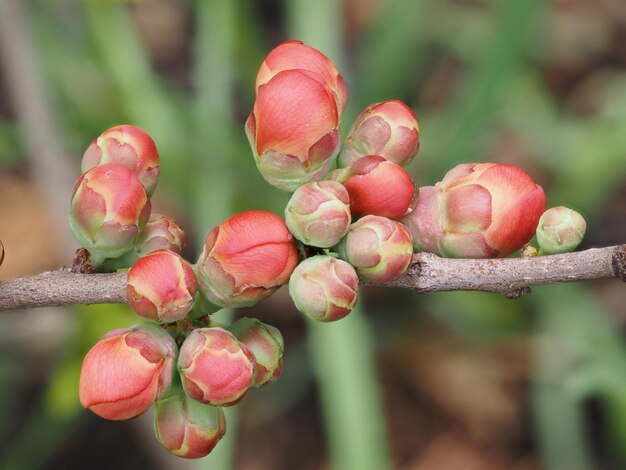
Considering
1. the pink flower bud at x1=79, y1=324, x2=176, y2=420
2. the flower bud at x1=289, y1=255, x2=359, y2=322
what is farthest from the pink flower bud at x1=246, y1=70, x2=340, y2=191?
the pink flower bud at x1=79, y1=324, x2=176, y2=420

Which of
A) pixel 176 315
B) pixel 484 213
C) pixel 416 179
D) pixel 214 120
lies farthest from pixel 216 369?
pixel 416 179

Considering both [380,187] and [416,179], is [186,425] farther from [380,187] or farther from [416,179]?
[416,179]

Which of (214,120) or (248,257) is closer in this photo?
(248,257)

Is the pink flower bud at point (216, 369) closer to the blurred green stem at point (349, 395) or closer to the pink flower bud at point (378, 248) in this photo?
the pink flower bud at point (378, 248)

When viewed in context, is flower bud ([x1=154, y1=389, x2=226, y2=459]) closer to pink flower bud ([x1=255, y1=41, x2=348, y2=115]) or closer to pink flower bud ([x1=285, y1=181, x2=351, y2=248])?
pink flower bud ([x1=285, y1=181, x2=351, y2=248])

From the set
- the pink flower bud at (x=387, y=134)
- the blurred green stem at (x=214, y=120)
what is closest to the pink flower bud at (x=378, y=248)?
the pink flower bud at (x=387, y=134)

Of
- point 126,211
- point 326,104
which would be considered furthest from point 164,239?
point 326,104
